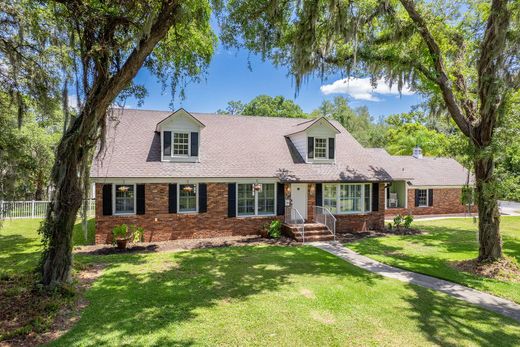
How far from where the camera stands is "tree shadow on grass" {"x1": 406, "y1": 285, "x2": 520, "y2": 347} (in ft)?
17.0

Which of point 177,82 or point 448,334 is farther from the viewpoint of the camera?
point 177,82

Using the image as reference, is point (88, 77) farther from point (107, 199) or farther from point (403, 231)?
point (403, 231)

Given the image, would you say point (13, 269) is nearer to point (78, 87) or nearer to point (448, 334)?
point (78, 87)

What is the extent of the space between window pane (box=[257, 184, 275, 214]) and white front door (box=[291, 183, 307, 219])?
3.71 feet

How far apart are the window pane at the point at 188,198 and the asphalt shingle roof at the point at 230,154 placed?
22.2 inches

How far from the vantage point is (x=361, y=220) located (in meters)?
15.5

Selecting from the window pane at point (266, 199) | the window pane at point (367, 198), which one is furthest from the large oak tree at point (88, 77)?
the window pane at point (367, 198)

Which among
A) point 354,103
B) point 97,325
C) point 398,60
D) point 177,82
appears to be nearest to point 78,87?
point 177,82

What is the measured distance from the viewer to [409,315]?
606 centimetres

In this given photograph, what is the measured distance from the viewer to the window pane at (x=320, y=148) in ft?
51.5

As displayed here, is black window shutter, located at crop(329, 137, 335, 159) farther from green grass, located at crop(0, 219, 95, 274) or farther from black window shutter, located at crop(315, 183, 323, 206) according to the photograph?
green grass, located at crop(0, 219, 95, 274)

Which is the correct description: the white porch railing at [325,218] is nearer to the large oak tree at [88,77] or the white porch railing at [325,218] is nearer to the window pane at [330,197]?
the window pane at [330,197]

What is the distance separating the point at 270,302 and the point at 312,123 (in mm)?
10560

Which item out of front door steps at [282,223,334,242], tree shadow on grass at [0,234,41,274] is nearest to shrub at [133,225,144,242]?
tree shadow on grass at [0,234,41,274]
